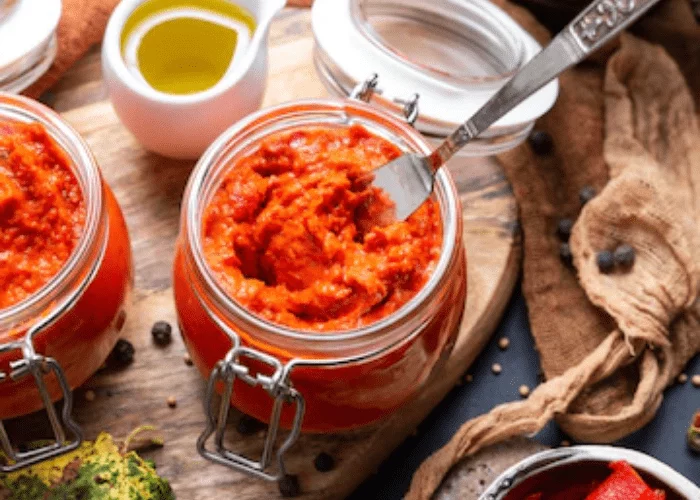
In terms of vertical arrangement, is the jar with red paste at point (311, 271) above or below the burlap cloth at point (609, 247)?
above

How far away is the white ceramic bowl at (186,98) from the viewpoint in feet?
7.37

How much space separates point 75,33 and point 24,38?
197mm

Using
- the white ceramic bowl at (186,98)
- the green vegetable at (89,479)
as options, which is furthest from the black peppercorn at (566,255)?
the green vegetable at (89,479)

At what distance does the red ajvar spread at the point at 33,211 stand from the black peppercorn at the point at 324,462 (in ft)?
2.20

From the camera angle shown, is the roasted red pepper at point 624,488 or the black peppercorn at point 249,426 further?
the black peppercorn at point 249,426

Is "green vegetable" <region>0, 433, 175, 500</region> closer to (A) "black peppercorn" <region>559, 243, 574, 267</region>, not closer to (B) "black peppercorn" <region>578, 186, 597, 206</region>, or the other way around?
(A) "black peppercorn" <region>559, 243, 574, 267</region>

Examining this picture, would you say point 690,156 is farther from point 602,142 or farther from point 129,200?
point 129,200

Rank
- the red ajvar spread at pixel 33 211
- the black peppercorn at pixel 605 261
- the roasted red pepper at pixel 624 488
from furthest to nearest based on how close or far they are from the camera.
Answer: the black peppercorn at pixel 605 261 → the roasted red pepper at pixel 624 488 → the red ajvar spread at pixel 33 211

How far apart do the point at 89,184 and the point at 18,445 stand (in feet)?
2.02

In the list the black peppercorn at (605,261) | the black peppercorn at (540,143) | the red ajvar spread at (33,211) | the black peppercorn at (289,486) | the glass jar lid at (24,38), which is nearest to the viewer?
the red ajvar spread at (33,211)

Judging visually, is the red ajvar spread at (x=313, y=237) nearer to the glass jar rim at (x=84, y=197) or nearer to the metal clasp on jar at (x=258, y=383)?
the metal clasp on jar at (x=258, y=383)

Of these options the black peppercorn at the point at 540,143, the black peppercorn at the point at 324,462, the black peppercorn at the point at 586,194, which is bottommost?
the black peppercorn at the point at 324,462

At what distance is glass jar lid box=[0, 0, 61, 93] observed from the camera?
7.63 ft

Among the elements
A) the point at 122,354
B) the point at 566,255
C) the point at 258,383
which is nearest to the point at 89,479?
the point at 122,354
